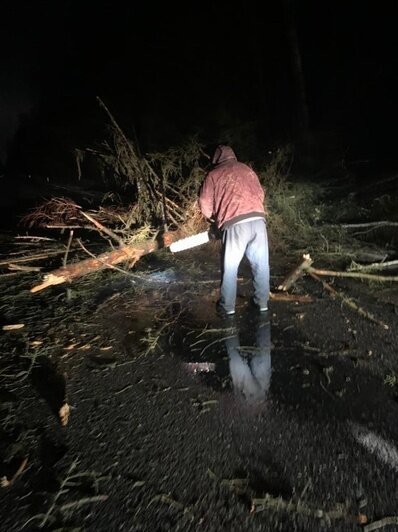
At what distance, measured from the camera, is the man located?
3.80 metres

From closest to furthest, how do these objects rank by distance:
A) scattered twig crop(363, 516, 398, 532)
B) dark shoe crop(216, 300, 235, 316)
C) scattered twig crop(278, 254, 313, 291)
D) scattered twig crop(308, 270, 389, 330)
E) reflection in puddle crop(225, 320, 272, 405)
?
1. scattered twig crop(363, 516, 398, 532)
2. reflection in puddle crop(225, 320, 272, 405)
3. scattered twig crop(308, 270, 389, 330)
4. dark shoe crop(216, 300, 235, 316)
5. scattered twig crop(278, 254, 313, 291)

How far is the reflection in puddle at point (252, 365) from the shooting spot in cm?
292

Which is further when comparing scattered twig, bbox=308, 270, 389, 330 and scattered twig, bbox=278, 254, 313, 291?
scattered twig, bbox=278, 254, 313, 291

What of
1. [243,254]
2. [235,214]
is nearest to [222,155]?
[235,214]

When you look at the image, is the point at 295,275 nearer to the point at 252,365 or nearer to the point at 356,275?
the point at 356,275

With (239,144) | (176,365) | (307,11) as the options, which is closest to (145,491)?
(176,365)

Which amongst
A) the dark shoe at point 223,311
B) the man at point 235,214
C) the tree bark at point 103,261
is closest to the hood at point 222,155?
the man at point 235,214

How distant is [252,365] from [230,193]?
1661mm

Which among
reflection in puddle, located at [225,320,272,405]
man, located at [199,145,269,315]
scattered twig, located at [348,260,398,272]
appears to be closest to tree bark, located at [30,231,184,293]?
man, located at [199,145,269,315]

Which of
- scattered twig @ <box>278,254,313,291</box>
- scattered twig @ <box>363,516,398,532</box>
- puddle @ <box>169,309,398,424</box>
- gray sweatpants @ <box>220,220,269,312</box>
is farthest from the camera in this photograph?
scattered twig @ <box>278,254,313,291</box>

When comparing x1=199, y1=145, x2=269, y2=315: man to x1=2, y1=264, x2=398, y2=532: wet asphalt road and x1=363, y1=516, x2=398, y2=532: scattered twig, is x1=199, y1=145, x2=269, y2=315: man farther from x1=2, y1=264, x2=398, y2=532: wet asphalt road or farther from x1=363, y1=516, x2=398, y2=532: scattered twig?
x1=363, y1=516, x2=398, y2=532: scattered twig

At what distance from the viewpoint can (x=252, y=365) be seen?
3258mm

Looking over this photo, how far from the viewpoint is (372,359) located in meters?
3.15

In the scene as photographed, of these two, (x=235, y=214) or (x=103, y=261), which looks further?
(x=103, y=261)
